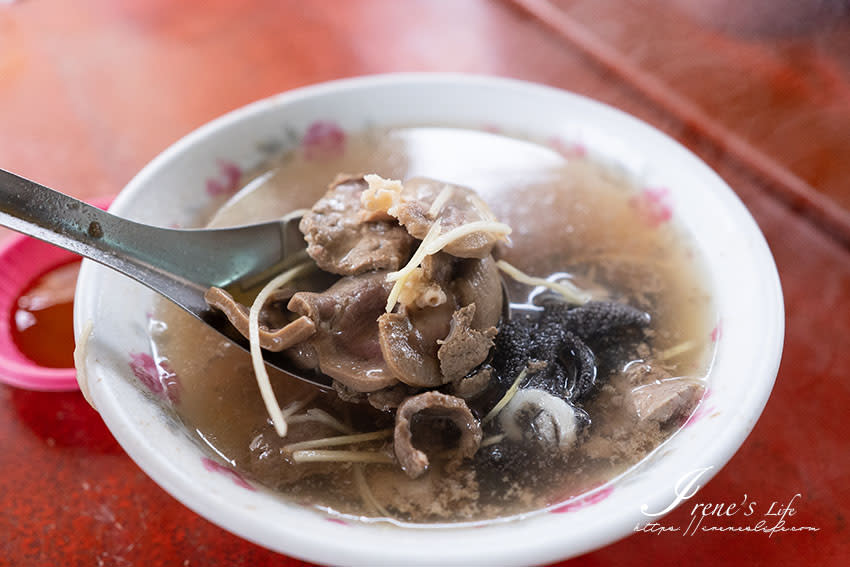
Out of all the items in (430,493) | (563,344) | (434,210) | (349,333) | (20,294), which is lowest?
(20,294)

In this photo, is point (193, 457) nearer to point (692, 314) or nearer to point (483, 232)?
point (483, 232)

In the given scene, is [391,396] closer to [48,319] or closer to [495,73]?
[48,319]

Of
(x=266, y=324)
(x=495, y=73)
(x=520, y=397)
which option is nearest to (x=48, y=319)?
(x=266, y=324)

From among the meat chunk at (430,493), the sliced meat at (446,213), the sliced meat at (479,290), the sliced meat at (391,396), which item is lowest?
the meat chunk at (430,493)

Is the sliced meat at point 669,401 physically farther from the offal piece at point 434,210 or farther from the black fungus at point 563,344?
the offal piece at point 434,210

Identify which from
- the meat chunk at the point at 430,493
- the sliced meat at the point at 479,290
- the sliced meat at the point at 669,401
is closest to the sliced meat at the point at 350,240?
the sliced meat at the point at 479,290

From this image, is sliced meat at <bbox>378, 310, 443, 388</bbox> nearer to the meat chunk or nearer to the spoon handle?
the meat chunk

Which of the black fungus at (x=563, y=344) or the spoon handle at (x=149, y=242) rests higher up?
the black fungus at (x=563, y=344)

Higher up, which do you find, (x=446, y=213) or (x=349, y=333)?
(x=446, y=213)
